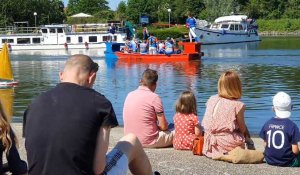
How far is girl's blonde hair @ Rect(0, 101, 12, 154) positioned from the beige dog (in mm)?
3337

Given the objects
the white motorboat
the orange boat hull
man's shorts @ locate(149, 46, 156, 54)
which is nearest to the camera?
the white motorboat

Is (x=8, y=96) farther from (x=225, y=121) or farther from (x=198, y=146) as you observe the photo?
(x=225, y=121)

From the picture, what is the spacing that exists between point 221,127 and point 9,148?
3.34 meters

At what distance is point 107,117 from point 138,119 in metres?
3.71

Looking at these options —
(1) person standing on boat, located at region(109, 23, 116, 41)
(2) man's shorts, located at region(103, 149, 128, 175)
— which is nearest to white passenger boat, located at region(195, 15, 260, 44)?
(1) person standing on boat, located at region(109, 23, 116, 41)

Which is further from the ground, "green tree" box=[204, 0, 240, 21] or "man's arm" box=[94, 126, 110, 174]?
"green tree" box=[204, 0, 240, 21]

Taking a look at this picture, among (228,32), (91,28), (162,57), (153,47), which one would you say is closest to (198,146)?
(162,57)

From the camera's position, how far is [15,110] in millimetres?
16453

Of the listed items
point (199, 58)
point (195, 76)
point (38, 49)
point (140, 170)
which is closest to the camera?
point (140, 170)

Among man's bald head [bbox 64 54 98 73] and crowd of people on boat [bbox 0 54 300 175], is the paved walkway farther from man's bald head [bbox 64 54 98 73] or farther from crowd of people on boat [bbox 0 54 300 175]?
man's bald head [bbox 64 54 98 73]

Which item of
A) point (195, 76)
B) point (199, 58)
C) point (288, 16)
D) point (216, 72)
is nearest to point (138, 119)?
point (195, 76)

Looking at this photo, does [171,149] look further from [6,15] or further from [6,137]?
[6,15]

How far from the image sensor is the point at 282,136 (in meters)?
6.79

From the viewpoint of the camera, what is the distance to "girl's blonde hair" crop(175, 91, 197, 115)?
309 inches
